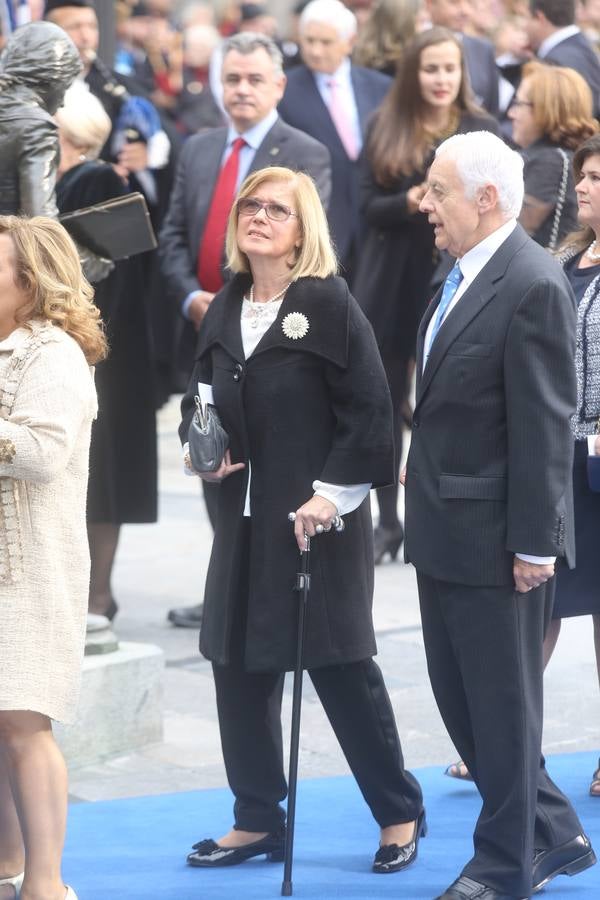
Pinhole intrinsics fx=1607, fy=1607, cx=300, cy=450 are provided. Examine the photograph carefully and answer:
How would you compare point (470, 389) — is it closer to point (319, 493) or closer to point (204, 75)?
point (319, 493)

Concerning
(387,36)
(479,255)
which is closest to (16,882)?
(479,255)

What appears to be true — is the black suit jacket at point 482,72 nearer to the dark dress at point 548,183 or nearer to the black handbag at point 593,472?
the dark dress at point 548,183

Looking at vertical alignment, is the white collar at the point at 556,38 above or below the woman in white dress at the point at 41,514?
above

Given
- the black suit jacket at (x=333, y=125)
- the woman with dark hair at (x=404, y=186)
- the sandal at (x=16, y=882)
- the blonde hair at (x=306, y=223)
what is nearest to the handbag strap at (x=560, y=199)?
the woman with dark hair at (x=404, y=186)

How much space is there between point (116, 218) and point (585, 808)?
7.66 ft

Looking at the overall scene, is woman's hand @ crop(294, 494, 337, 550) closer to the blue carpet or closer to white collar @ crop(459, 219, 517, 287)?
white collar @ crop(459, 219, 517, 287)

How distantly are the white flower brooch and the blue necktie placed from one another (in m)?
0.33

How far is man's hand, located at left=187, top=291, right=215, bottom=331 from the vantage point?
21.4 feet

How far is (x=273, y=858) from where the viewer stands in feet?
14.3

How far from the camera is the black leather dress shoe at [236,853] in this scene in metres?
4.34

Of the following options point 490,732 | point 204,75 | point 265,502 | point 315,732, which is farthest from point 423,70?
point 204,75

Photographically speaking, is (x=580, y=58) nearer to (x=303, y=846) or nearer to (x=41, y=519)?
(x=303, y=846)

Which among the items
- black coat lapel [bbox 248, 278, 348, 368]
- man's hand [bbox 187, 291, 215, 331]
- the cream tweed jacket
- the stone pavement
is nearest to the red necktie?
man's hand [bbox 187, 291, 215, 331]

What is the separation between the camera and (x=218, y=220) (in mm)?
6637
